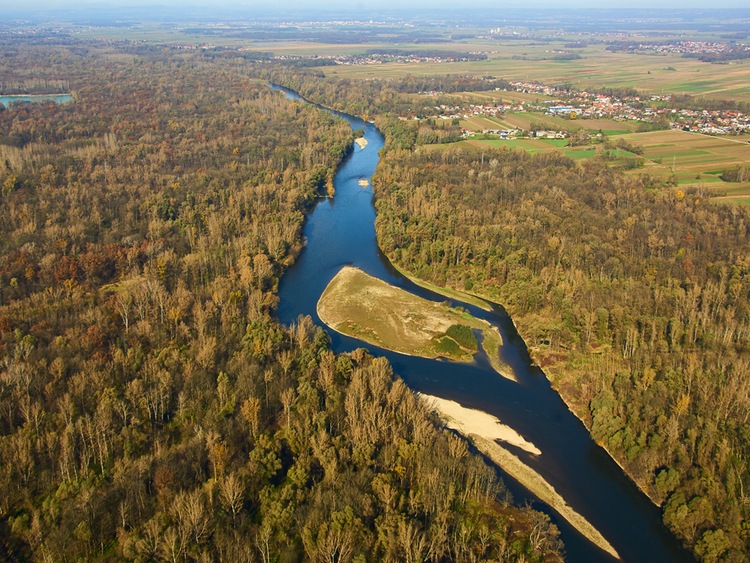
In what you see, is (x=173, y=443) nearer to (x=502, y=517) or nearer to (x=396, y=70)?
(x=502, y=517)

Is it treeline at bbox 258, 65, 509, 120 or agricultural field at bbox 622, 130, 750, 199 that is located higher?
treeline at bbox 258, 65, 509, 120

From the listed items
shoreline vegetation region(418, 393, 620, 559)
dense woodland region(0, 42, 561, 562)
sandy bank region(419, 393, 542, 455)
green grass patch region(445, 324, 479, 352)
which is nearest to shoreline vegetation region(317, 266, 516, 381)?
green grass patch region(445, 324, 479, 352)

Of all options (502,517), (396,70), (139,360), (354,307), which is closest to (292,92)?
(396,70)

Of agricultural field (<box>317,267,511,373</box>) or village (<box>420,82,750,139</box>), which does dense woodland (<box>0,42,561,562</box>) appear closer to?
agricultural field (<box>317,267,511,373</box>)

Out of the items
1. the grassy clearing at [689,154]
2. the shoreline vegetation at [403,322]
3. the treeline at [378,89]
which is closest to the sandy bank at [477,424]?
the shoreline vegetation at [403,322]

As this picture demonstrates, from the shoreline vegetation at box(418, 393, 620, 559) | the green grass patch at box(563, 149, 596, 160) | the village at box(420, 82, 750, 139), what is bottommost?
the shoreline vegetation at box(418, 393, 620, 559)

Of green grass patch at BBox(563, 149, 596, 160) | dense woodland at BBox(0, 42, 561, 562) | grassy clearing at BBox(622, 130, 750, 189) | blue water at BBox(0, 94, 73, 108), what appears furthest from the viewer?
blue water at BBox(0, 94, 73, 108)
